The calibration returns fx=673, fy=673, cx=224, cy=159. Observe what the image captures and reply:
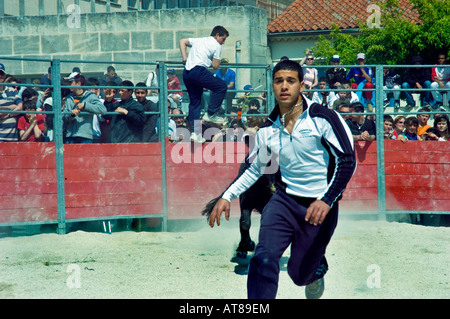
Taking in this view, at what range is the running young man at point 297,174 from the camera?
470 centimetres

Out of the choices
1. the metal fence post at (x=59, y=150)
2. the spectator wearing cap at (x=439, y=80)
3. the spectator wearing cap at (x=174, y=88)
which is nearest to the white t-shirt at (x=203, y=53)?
the spectator wearing cap at (x=174, y=88)

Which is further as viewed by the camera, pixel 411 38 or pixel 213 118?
pixel 411 38

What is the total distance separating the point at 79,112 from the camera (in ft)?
30.9

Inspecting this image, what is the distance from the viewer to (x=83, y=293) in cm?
A: 607

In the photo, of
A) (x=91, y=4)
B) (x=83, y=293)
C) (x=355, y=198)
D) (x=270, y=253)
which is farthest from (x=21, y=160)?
(x=91, y=4)

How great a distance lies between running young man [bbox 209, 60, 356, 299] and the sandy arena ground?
3.82ft

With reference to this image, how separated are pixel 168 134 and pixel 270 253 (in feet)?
18.3

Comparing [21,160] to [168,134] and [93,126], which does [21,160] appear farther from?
[168,134]

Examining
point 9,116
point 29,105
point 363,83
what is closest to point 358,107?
point 363,83

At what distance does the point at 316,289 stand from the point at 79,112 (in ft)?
16.8

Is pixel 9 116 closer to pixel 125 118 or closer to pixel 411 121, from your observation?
pixel 125 118

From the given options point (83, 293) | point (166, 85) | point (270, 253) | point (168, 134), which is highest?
point (166, 85)

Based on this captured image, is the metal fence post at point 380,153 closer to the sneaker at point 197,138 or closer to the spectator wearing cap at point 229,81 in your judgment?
the spectator wearing cap at point 229,81

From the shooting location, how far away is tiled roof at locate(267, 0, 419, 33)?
25266mm
